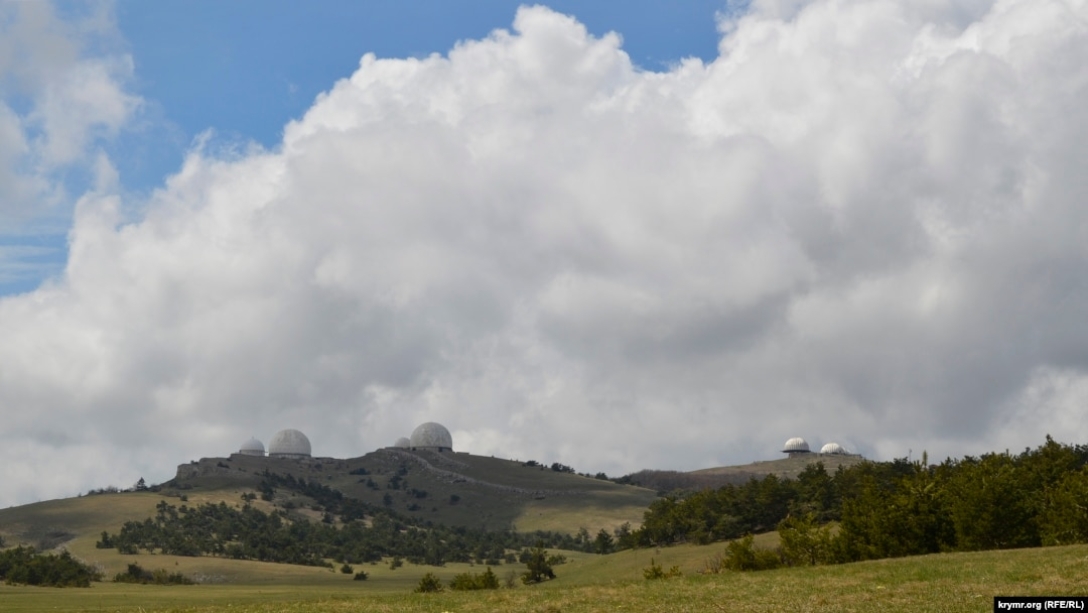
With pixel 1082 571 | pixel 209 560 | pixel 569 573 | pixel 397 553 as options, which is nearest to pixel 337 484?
pixel 397 553

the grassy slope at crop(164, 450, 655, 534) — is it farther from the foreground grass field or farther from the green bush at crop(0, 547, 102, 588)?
the foreground grass field

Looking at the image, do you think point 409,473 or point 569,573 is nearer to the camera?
point 569,573

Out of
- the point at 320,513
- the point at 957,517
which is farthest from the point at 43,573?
the point at 320,513

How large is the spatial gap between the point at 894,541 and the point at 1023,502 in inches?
278

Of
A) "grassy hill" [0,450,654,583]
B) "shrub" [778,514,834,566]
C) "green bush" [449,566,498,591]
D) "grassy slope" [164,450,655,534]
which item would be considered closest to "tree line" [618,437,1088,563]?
"shrub" [778,514,834,566]

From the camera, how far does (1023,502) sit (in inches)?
1962

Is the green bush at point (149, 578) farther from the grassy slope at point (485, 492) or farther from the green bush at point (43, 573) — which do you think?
the grassy slope at point (485, 492)

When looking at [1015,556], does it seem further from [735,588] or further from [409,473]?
[409,473]

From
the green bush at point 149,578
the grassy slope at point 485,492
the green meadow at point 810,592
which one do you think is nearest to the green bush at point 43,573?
the green bush at point 149,578

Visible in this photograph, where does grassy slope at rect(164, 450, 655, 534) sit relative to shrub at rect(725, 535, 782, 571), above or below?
above

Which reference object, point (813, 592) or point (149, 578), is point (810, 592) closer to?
point (813, 592)

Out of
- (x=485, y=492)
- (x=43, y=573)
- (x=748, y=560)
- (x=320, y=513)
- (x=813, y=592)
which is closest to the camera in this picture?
(x=813, y=592)

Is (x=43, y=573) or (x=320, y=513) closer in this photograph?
(x=43, y=573)

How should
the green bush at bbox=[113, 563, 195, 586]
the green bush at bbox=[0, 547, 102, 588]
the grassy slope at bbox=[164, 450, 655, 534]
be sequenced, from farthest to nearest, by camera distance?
1. the grassy slope at bbox=[164, 450, 655, 534]
2. the green bush at bbox=[113, 563, 195, 586]
3. the green bush at bbox=[0, 547, 102, 588]
